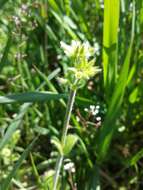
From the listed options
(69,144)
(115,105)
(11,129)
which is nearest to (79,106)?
(115,105)

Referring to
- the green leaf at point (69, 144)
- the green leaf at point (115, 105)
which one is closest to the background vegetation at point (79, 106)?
the green leaf at point (115, 105)

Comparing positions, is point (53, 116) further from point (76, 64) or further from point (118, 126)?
point (76, 64)

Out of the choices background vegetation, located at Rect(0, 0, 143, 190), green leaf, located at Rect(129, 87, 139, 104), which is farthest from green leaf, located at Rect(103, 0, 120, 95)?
green leaf, located at Rect(129, 87, 139, 104)

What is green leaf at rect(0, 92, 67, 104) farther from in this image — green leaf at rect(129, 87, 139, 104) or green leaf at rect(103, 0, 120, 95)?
green leaf at rect(129, 87, 139, 104)

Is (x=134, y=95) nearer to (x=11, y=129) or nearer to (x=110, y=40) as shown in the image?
(x=110, y=40)

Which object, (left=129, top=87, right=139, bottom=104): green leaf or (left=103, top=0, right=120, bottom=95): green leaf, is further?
(left=129, top=87, right=139, bottom=104): green leaf

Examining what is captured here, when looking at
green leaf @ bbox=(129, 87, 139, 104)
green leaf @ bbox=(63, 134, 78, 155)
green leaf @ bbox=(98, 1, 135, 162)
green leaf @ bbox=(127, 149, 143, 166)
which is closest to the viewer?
green leaf @ bbox=(63, 134, 78, 155)

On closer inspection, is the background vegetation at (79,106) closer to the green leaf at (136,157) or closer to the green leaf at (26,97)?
the green leaf at (136,157)

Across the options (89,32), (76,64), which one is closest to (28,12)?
(89,32)
